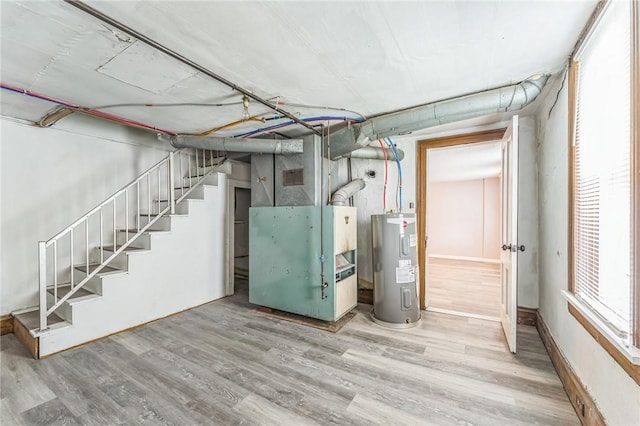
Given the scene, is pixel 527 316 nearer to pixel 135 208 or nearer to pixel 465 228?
pixel 465 228

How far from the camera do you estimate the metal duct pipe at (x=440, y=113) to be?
6.37 ft

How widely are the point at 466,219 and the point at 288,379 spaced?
666 cm

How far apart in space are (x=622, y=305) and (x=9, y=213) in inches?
188

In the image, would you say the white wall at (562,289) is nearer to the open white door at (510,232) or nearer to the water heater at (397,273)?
the open white door at (510,232)

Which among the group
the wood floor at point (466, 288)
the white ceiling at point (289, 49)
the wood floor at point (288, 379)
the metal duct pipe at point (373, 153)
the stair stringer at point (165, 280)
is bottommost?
the wood floor at point (466, 288)

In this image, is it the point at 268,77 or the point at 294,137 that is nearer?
the point at 268,77

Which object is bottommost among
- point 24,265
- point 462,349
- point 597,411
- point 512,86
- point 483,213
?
point 462,349

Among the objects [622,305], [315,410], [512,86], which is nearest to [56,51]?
[315,410]

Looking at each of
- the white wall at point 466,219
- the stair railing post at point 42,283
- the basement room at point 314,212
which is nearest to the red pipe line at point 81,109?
the basement room at point 314,212

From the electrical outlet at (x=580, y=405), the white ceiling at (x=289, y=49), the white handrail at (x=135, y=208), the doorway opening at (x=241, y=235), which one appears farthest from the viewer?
the doorway opening at (x=241, y=235)

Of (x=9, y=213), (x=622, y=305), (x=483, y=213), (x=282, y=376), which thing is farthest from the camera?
(x=483, y=213)

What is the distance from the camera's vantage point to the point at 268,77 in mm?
1875

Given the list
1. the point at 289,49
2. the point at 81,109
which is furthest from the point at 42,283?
the point at 289,49

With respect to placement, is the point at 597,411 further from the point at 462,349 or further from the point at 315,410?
the point at 315,410
